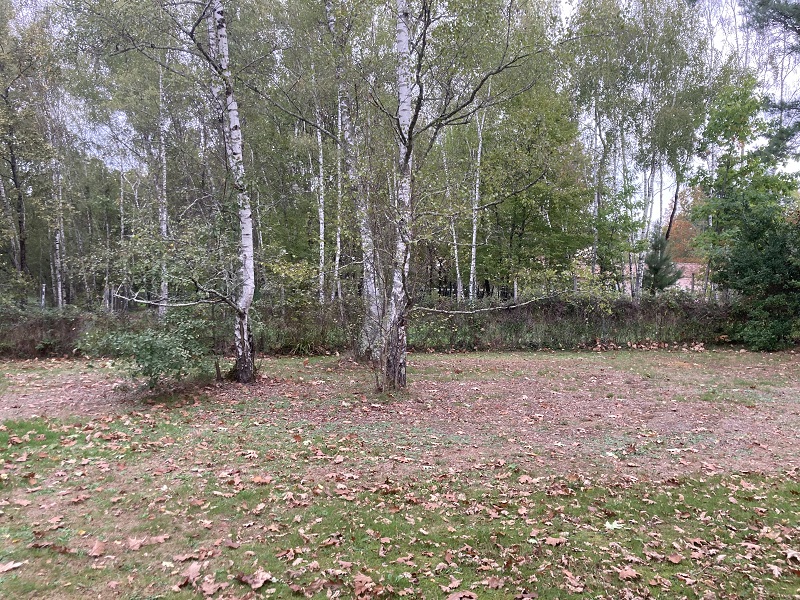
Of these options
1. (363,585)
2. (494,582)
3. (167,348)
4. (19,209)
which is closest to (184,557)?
(363,585)

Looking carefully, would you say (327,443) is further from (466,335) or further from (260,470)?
(466,335)

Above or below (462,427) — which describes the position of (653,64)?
above

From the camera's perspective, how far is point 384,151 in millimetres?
8258

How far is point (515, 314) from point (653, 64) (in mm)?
13716

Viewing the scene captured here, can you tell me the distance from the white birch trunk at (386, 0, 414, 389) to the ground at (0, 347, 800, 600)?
2.41ft

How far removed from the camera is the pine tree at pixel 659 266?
20.3 m

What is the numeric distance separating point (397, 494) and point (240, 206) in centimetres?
612

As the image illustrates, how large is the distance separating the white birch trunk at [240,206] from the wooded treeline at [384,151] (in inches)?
1.8

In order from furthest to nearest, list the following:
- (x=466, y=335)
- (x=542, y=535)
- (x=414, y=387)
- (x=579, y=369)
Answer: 1. (x=466, y=335)
2. (x=579, y=369)
3. (x=414, y=387)
4. (x=542, y=535)

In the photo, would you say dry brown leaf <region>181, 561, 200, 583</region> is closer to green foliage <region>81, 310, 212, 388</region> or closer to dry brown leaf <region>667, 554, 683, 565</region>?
dry brown leaf <region>667, 554, 683, 565</region>

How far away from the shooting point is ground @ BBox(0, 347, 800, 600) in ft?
10.2

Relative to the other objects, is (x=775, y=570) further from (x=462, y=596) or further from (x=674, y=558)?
(x=462, y=596)

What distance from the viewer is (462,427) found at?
6414mm

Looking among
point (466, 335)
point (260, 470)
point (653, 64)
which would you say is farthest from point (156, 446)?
point (653, 64)
